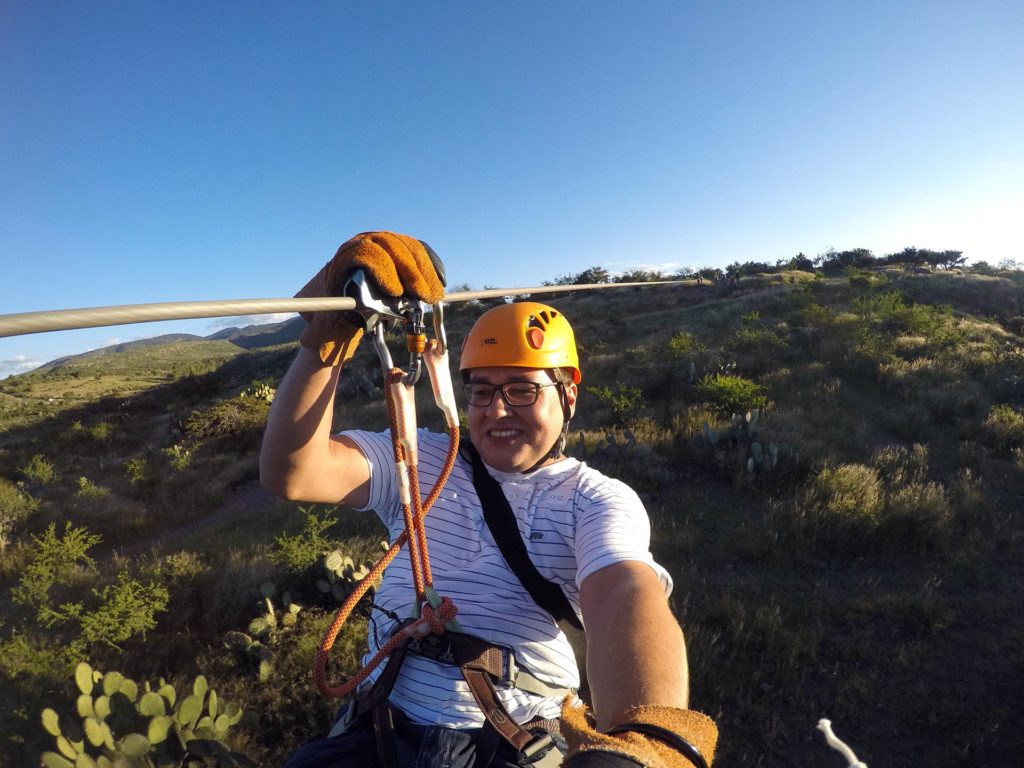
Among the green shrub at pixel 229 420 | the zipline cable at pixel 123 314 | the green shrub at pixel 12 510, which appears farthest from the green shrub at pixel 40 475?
the zipline cable at pixel 123 314

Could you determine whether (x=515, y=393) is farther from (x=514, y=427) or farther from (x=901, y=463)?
(x=901, y=463)

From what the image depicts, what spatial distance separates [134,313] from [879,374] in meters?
12.8

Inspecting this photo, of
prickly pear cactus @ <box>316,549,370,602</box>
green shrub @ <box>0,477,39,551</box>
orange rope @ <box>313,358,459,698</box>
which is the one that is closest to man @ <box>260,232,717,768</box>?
orange rope @ <box>313,358,459,698</box>

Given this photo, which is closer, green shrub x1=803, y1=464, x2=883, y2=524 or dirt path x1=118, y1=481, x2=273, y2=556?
green shrub x1=803, y1=464, x2=883, y2=524

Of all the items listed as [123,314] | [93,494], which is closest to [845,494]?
[123,314]

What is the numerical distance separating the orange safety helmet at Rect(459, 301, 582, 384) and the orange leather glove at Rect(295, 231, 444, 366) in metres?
0.76

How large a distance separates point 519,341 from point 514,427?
0.42 meters

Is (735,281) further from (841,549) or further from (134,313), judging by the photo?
(134,313)

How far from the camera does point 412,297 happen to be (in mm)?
1472

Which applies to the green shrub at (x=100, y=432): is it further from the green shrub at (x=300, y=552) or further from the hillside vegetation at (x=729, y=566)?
the green shrub at (x=300, y=552)

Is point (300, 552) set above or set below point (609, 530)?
below

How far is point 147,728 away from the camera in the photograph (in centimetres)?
236

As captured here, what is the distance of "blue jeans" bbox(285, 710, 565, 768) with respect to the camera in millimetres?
1708

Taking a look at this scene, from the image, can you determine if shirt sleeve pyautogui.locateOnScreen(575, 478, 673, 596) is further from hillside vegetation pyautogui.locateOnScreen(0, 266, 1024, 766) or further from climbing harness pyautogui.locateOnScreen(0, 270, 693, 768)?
hillside vegetation pyautogui.locateOnScreen(0, 266, 1024, 766)
